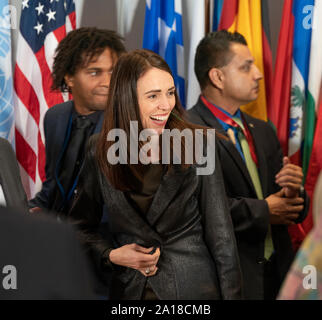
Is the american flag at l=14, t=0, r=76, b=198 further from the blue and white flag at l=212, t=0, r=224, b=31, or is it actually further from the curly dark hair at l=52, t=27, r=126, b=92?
the blue and white flag at l=212, t=0, r=224, b=31

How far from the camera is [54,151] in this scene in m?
2.44

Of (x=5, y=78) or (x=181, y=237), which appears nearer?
(x=181, y=237)

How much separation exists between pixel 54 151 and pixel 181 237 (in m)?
0.99

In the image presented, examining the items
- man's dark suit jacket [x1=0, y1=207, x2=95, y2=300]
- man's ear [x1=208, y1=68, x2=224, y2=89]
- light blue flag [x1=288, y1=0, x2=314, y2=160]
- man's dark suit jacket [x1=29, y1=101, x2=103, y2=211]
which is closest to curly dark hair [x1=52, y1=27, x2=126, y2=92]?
man's dark suit jacket [x1=29, y1=101, x2=103, y2=211]

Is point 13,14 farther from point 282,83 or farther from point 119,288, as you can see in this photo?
point 119,288

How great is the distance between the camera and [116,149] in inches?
66.8

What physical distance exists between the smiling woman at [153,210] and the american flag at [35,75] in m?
1.21

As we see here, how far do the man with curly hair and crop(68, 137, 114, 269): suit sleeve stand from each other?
1.80ft

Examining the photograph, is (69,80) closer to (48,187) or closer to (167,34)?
(48,187)

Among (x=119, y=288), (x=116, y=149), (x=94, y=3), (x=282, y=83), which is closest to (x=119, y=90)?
(x=116, y=149)

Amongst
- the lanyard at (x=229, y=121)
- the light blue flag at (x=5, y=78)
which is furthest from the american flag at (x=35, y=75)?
the lanyard at (x=229, y=121)

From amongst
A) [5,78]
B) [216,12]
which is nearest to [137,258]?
[5,78]

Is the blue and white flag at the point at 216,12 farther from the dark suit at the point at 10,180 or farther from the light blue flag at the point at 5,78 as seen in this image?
the dark suit at the point at 10,180

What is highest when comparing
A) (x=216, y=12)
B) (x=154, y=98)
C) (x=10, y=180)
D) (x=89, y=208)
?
(x=216, y=12)
